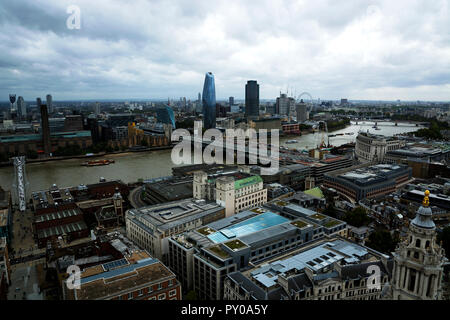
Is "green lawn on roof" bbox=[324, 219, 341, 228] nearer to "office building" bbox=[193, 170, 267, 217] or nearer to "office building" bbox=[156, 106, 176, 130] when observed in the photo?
"office building" bbox=[193, 170, 267, 217]

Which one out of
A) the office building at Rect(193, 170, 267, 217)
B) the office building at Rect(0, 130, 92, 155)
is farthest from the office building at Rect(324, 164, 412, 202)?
the office building at Rect(0, 130, 92, 155)

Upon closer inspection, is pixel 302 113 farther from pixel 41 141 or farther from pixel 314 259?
pixel 314 259

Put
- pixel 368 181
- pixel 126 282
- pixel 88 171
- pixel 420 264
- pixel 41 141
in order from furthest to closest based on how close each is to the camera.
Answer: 1. pixel 41 141
2. pixel 88 171
3. pixel 368 181
4. pixel 126 282
5. pixel 420 264

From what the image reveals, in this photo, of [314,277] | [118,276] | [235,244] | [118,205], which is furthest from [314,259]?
[118,205]

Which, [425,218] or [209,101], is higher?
[209,101]

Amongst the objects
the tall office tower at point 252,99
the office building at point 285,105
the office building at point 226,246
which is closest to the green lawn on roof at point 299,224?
the office building at point 226,246

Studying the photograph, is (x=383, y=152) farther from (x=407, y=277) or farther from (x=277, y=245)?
(x=407, y=277)
